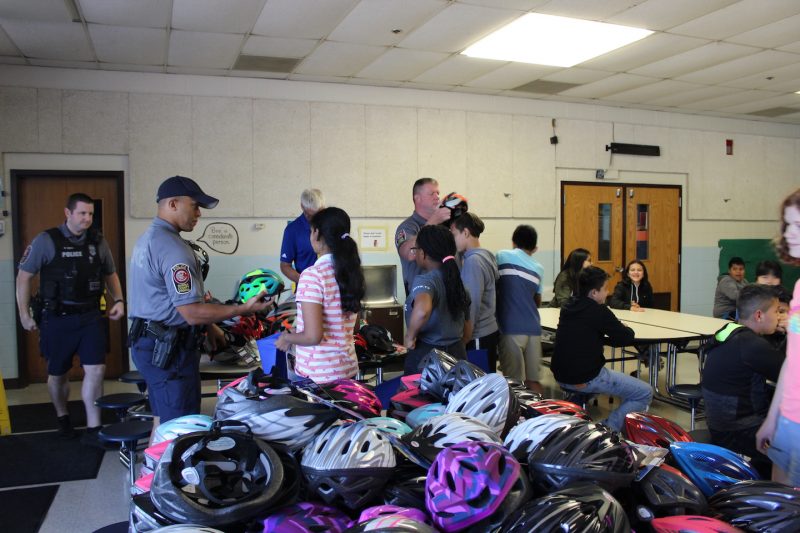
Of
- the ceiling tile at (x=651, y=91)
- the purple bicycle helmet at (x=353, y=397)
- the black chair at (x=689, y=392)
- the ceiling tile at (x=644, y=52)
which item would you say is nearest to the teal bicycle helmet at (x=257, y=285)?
the purple bicycle helmet at (x=353, y=397)

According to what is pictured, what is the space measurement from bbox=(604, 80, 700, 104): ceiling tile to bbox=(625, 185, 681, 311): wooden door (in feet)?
4.86

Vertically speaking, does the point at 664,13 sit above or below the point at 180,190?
above

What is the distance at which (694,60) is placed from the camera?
7.00 meters

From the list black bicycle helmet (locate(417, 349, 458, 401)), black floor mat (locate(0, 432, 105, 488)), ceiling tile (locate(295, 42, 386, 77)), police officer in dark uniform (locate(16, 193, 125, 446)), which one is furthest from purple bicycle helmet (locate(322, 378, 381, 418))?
ceiling tile (locate(295, 42, 386, 77))

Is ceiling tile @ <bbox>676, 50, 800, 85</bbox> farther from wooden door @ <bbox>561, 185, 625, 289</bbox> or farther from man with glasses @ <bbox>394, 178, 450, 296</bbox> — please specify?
man with glasses @ <bbox>394, 178, 450, 296</bbox>

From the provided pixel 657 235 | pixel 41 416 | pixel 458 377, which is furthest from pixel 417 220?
pixel 657 235

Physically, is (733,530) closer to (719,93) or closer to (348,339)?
(348,339)

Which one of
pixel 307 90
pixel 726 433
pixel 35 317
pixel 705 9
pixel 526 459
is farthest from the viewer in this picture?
pixel 307 90

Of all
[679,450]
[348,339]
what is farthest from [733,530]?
[348,339]

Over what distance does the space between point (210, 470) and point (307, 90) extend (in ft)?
22.5

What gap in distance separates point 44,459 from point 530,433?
428cm

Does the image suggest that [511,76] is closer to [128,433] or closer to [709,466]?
[128,433]

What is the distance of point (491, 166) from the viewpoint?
8.75m

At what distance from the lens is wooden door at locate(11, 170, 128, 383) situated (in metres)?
6.89
